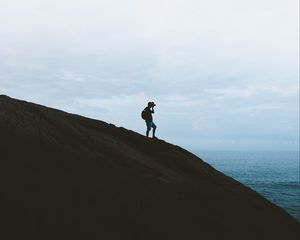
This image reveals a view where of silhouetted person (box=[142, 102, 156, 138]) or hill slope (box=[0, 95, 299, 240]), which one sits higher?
silhouetted person (box=[142, 102, 156, 138])

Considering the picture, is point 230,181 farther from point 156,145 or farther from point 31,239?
point 31,239

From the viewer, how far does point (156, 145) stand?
844 inches

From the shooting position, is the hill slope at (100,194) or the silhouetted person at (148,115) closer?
the hill slope at (100,194)

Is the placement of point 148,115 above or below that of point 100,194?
above

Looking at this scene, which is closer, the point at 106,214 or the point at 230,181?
the point at 106,214

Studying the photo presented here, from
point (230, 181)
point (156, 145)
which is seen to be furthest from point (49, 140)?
point (230, 181)

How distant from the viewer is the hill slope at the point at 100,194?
10.6 m

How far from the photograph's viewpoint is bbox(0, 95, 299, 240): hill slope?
10578mm

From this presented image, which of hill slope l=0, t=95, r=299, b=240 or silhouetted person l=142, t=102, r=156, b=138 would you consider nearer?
hill slope l=0, t=95, r=299, b=240

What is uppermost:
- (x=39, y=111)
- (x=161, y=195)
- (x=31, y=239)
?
(x=39, y=111)

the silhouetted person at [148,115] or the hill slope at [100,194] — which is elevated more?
the silhouetted person at [148,115]

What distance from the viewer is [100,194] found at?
12180 millimetres

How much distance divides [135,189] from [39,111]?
21.2 ft

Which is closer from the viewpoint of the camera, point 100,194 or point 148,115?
point 100,194
